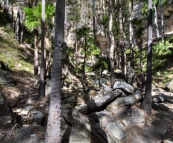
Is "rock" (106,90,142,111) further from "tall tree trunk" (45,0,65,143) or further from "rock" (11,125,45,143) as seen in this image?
"tall tree trunk" (45,0,65,143)

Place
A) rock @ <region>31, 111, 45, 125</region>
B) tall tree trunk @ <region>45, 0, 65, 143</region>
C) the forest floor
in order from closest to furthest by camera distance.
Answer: tall tree trunk @ <region>45, 0, 65, 143</region>, rock @ <region>31, 111, 45, 125</region>, the forest floor

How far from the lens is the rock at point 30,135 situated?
17.0 feet

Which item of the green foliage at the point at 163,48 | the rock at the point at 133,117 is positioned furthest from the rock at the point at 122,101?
the green foliage at the point at 163,48

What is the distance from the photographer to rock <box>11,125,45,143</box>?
5188 mm

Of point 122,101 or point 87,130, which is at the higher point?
point 122,101

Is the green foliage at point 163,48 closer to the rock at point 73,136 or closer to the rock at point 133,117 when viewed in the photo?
the rock at point 133,117

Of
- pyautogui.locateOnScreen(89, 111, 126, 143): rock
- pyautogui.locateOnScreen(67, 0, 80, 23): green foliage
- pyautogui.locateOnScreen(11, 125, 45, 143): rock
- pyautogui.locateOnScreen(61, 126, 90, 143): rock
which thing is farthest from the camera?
pyautogui.locateOnScreen(67, 0, 80, 23): green foliage

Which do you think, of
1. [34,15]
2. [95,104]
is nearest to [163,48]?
[95,104]

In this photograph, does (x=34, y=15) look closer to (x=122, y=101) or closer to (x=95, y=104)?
(x=95, y=104)

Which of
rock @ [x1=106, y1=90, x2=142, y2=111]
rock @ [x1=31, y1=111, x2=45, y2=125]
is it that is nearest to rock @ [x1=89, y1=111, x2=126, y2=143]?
rock @ [x1=106, y1=90, x2=142, y2=111]

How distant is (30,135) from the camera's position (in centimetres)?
541

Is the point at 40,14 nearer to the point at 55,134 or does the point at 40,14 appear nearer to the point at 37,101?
the point at 37,101

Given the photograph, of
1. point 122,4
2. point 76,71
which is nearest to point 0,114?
point 76,71

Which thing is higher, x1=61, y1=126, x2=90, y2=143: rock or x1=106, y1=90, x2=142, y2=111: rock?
x1=106, y1=90, x2=142, y2=111: rock
